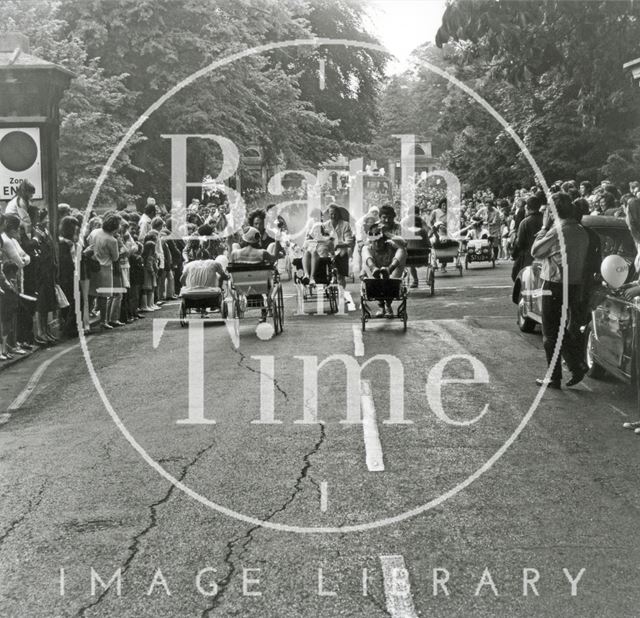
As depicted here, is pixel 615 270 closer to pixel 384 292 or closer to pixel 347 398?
pixel 347 398

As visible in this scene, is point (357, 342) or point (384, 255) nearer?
point (357, 342)

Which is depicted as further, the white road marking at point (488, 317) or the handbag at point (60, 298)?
the white road marking at point (488, 317)

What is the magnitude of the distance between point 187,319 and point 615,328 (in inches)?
343

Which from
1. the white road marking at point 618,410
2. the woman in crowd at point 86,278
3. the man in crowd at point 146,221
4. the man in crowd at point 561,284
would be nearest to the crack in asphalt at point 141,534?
the white road marking at point 618,410

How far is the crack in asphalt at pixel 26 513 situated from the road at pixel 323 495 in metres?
0.02

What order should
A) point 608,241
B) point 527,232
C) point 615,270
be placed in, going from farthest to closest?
1. point 527,232
2. point 608,241
3. point 615,270

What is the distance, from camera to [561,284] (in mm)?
11477

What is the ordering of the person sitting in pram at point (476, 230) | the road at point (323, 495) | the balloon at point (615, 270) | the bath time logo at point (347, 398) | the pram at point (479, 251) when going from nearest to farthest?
the road at point (323, 495)
the bath time logo at point (347, 398)
the balloon at point (615, 270)
the pram at point (479, 251)
the person sitting in pram at point (476, 230)

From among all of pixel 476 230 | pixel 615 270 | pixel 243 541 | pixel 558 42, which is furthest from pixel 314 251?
pixel 476 230

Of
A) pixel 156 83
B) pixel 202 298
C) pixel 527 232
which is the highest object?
pixel 156 83

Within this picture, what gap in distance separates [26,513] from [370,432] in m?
3.02

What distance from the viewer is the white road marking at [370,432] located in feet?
26.6

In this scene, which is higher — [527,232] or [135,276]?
[527,232]

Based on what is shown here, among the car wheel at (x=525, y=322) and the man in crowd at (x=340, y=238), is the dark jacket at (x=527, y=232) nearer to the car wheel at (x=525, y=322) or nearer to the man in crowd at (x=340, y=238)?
the car wheel at (x=525, y=322)
